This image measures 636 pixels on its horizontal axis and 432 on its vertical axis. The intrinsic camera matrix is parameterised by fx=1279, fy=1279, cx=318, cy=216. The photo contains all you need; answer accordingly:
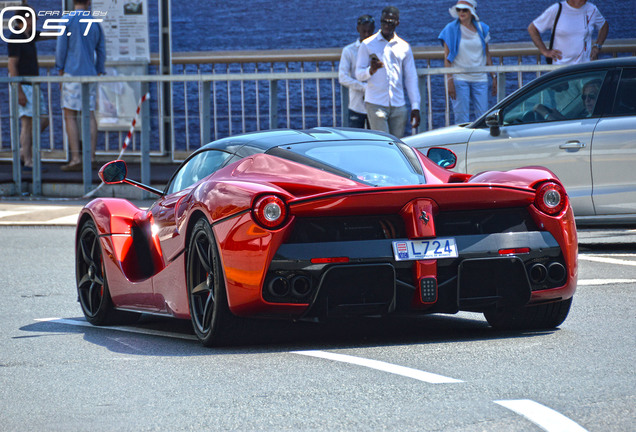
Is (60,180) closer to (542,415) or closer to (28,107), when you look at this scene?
(28,107)

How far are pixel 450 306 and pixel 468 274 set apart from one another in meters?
0.17

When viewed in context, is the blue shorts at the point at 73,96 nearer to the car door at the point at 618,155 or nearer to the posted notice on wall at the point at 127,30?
the posted notice on wall at the point at 127,30

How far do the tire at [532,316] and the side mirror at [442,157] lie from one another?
2.84 feet

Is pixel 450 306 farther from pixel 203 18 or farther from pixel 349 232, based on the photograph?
pixel 203 18

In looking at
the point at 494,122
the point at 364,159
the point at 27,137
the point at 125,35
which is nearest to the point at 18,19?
the point at 125,35

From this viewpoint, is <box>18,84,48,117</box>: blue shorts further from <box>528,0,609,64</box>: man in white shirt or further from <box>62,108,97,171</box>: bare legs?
<box>528,0,609,64</box>: man in white shirt

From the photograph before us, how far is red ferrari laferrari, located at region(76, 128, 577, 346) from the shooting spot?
227 inches

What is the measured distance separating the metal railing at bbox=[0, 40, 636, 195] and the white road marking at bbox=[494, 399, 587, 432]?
9997mm

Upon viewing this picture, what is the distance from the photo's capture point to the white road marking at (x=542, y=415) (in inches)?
169

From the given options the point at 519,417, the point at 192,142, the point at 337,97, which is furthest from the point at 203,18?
the point at 519,417

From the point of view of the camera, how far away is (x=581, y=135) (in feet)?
33.9

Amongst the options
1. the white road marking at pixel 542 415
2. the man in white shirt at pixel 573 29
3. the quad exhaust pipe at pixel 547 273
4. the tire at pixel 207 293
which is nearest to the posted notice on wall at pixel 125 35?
the man in white shirt at pixel 573 29

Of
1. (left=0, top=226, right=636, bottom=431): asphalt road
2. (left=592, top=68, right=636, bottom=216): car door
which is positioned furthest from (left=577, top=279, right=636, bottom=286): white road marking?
(left=592, top=68, right=636, bottom=216): car door

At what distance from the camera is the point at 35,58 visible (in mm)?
17672
